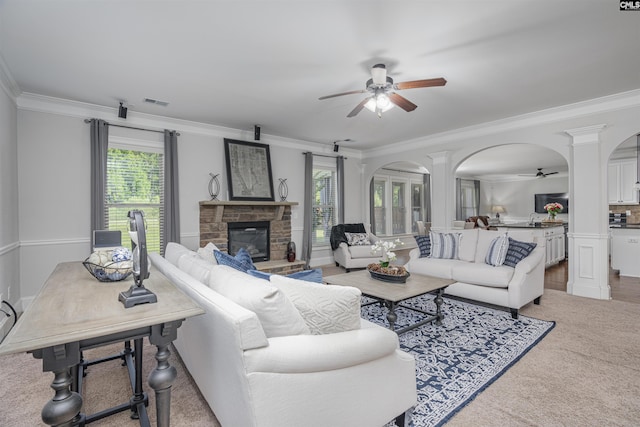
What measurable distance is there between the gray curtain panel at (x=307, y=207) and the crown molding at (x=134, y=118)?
1.06 ft

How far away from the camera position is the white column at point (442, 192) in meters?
5.57

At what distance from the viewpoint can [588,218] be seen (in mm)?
4105

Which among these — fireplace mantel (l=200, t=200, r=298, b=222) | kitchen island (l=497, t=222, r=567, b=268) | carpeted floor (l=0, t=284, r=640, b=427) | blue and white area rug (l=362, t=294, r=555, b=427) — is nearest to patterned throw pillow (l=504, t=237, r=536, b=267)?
blue and white area rug (l=362, t=294, r=555, b=427)

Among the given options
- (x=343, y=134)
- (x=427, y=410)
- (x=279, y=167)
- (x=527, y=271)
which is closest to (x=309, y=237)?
(x=279, y=167)

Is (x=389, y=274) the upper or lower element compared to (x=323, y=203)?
lower

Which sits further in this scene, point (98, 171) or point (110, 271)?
point (98, 171)

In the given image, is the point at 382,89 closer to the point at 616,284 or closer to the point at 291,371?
the point at 291,371

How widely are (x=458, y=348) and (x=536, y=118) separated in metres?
3.74

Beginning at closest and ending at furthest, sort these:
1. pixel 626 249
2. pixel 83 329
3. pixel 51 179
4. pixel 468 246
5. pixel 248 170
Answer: pixel 83 329, pixel 51 179, pixel 468 246, pixel 248 170, pixel 626 249

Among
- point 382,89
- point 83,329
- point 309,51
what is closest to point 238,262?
point 83,329

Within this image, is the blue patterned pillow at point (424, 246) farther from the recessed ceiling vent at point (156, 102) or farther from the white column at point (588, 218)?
the recessed ceiling vent at point (156, 102)

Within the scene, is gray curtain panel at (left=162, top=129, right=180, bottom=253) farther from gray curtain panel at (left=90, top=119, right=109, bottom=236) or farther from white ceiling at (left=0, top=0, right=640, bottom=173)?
gray curtain panel at (left=90, top=119, right=109, bottom=236)

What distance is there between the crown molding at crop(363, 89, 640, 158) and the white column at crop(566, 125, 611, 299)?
0.27 metres

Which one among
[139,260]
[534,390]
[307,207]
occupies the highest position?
[307,207]
